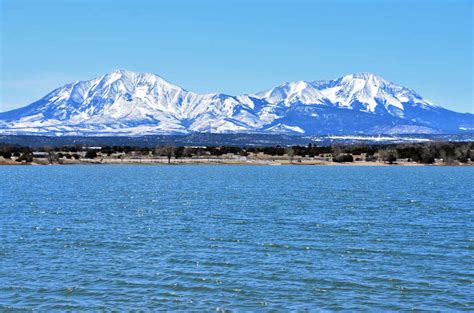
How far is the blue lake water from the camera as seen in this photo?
84.3 ft

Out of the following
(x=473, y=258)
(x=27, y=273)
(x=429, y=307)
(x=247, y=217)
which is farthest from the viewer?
(x=247, y=217)

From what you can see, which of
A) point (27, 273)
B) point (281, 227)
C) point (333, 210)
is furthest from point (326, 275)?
point (333, 210)

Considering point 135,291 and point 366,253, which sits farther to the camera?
point 366,253

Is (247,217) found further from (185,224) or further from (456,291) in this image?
(456,291)

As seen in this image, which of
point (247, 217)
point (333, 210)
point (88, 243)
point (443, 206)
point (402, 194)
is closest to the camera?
point (88, 243)

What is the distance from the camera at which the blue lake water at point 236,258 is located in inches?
1012

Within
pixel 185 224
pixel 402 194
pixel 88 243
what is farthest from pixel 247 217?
pixel 402 194

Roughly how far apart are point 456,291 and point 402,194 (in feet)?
178

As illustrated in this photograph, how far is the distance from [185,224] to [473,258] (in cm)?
1963

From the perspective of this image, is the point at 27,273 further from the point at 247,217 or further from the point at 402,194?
the point at 402,194

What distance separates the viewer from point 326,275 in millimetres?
29422

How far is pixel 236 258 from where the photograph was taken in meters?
33.5

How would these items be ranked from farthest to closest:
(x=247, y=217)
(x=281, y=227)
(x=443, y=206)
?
(x=443, y=206)
(x=247, y=217)
(x=281, y=227)

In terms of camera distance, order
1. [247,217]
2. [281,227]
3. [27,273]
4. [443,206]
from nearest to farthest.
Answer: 1. [27,273]
2. [281,227]
3. [247,217]
4. [443,206]
